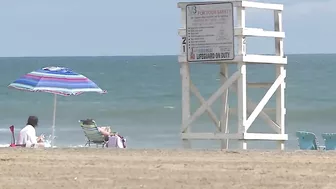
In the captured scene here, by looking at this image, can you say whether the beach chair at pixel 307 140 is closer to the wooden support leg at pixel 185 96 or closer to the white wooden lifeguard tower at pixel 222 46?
the white wooden lifeguard tower at pixel 222 46

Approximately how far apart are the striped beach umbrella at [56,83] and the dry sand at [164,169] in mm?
2809

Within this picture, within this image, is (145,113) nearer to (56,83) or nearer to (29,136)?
(56,83)

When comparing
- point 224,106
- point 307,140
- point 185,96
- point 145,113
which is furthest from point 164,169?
point 145,113

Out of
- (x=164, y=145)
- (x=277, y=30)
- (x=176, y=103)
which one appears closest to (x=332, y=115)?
(x=176, y=103)

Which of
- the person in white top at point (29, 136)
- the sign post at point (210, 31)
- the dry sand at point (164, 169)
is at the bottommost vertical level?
the dry sand at point (164, 169)

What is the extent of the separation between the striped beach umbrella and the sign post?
2487mm

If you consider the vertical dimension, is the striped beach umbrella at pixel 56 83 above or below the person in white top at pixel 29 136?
above

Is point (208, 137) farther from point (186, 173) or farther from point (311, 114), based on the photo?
point (311, 114)

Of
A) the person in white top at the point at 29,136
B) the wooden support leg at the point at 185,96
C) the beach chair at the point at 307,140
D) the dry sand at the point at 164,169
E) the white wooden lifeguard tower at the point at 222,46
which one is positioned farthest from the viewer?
the beach chair at the point at 307,140

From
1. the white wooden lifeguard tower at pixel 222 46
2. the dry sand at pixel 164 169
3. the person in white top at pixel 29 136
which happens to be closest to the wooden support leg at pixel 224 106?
the white wooden lifeguard tower at pixel 222 46

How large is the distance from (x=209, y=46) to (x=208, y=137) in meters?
1.34

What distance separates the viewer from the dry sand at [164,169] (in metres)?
10.4

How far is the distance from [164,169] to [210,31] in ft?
11.7

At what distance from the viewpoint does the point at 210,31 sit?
564 inches
